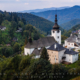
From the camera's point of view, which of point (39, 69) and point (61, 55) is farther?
point (61, 55)

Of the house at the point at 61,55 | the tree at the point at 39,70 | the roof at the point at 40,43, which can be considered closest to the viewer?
the tree at the point at 39,70

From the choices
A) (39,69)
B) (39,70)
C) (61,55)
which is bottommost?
(61,55)

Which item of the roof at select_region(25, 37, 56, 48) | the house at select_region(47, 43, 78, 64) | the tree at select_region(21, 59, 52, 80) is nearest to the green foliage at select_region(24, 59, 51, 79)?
the tree at select_region(21, 59, 52, 80)

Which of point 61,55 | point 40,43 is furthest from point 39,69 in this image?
point 40,43

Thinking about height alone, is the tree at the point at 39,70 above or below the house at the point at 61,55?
above

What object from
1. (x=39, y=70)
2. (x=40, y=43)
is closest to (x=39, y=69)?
(x=39, y=70)

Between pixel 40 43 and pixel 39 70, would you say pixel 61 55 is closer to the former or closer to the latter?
pixel 40 43

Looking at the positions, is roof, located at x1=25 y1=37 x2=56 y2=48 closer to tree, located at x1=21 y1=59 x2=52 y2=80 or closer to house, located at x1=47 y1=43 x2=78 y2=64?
house, located at x1=47 y1=43 x2=78 y2=64

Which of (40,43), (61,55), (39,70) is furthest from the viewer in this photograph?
(40,43)

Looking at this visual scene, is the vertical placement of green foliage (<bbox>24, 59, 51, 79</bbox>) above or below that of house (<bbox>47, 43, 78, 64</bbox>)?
above

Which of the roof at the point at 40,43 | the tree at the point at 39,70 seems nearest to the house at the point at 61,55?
the roof at the point at 40,43

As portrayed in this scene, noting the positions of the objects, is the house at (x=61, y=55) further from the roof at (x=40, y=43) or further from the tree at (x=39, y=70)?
the tree at (x=39, y=70)

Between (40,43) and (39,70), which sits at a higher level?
(40,43)

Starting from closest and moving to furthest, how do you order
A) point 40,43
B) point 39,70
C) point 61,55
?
point 39,70, point 61,55, point 40,43
